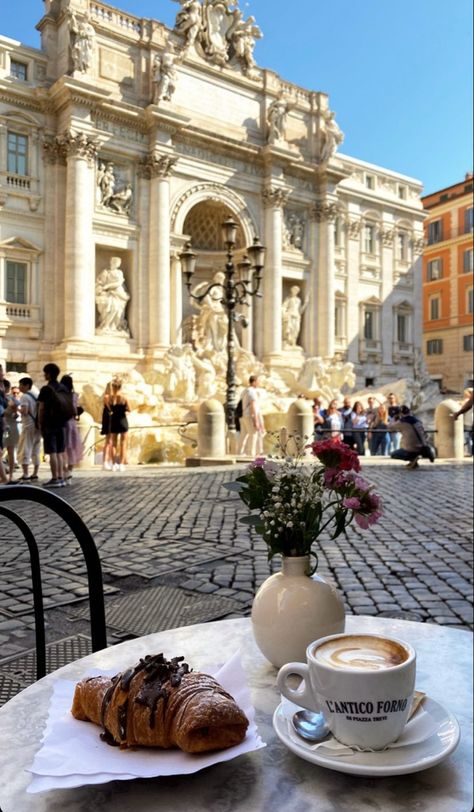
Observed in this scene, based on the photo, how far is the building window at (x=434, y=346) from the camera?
3288cm

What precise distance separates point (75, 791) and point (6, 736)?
0.63ft

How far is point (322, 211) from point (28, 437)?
2194 cm

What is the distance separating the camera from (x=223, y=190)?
798 inches

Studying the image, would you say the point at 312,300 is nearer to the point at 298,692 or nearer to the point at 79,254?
the point at 79,254

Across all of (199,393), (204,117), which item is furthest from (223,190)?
(199,393)

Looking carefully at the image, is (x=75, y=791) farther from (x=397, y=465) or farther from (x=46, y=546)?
(x=397, y=465)

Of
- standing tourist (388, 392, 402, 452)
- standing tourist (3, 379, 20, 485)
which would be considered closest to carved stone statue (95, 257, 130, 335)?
standing tourist (388, 392, 402, 452)

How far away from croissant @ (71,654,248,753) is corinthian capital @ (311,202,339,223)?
75.9ft

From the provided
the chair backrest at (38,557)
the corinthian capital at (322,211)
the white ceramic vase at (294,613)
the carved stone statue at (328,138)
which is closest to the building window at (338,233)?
the corinthian capital at (322,211)

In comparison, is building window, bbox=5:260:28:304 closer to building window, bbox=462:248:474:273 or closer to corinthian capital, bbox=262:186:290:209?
corinthian capital, bbox=262:186:290:209

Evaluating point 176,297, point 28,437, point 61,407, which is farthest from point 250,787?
point 176,297

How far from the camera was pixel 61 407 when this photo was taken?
304 cm

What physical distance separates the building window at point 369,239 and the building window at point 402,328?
3.23 metres

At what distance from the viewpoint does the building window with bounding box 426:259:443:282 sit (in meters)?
32.7
